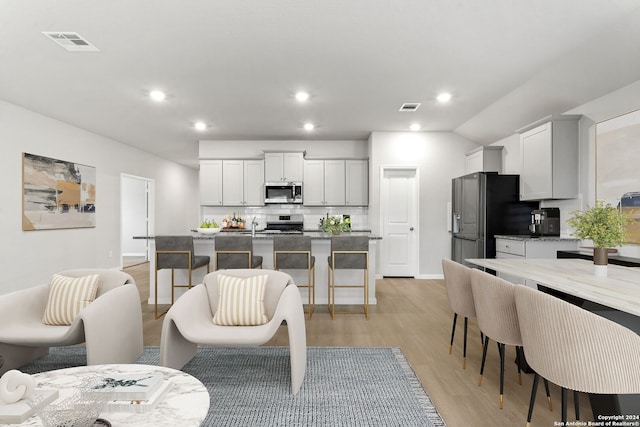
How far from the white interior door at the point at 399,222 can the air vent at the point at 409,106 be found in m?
1.60

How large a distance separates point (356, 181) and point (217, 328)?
4727 mm

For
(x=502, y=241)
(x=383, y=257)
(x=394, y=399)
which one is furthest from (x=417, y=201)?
(x=394, y=399)

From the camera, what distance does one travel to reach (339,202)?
22.2 feet

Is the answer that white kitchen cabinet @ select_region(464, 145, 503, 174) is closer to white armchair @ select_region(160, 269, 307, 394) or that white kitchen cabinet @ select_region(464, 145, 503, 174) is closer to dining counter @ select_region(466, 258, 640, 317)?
dining counter @ select_region(466, 258, 640, 317)

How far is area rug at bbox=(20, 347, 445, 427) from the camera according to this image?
2027 mm

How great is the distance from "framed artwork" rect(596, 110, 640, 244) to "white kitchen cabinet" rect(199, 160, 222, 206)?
5.94 metres

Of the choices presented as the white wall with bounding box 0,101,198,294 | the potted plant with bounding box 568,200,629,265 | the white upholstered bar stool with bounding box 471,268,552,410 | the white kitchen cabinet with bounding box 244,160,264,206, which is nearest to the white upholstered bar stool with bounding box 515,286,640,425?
the white upholstered bar stool with bounding box 471,268,552,410

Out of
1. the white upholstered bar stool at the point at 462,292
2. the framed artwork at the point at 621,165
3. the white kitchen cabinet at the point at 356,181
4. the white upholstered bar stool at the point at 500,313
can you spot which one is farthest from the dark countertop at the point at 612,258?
the white kitchen cabinet at the point at 356,181

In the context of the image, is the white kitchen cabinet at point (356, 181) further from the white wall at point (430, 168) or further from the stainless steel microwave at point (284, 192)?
the stainless steel microwave at point (284, 192)

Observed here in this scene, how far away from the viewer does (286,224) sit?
6945 millimetres

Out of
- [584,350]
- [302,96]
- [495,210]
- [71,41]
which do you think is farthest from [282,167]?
[584,350]

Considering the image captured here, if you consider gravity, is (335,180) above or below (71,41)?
below

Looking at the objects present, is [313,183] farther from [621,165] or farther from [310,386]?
[310,386]

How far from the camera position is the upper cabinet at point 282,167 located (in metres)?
6.68
